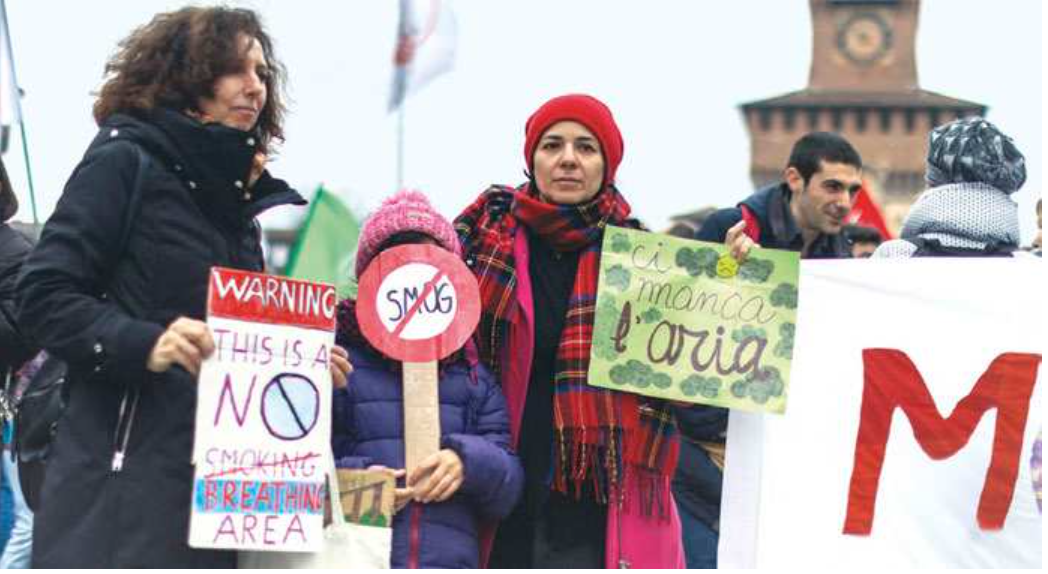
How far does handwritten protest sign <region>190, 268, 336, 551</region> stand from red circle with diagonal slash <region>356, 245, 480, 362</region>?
0.51 meters

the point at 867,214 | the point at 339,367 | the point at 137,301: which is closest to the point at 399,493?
the point at 339,367

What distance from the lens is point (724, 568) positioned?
5.66m

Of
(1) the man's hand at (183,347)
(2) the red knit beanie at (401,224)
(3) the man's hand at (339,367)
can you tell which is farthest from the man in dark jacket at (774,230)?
(1) the man's hand at (183,347)

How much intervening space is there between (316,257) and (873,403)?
4.94 meters

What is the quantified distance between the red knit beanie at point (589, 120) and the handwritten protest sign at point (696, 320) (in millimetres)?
191

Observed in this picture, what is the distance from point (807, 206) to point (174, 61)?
3.12 meters

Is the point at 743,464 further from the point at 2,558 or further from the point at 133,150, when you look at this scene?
the point at 2,558

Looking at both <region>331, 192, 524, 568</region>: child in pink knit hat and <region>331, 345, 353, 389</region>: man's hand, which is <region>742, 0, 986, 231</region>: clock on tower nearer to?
<region>331, 192, 524, 568</region>: child in pink knit hat

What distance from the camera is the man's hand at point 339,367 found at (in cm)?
453

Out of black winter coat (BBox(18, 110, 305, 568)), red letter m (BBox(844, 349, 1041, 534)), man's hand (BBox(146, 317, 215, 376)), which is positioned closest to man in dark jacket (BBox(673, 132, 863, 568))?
red letter m (BBox(844, 349, 1041, 534))

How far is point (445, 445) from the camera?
16.1 feet

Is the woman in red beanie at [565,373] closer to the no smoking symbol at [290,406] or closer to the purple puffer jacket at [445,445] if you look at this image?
the purple puffer jacket at [445,445]

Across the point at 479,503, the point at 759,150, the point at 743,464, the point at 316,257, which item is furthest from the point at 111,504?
the point at 759,150

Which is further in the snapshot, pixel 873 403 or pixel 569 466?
pixel 873 403
